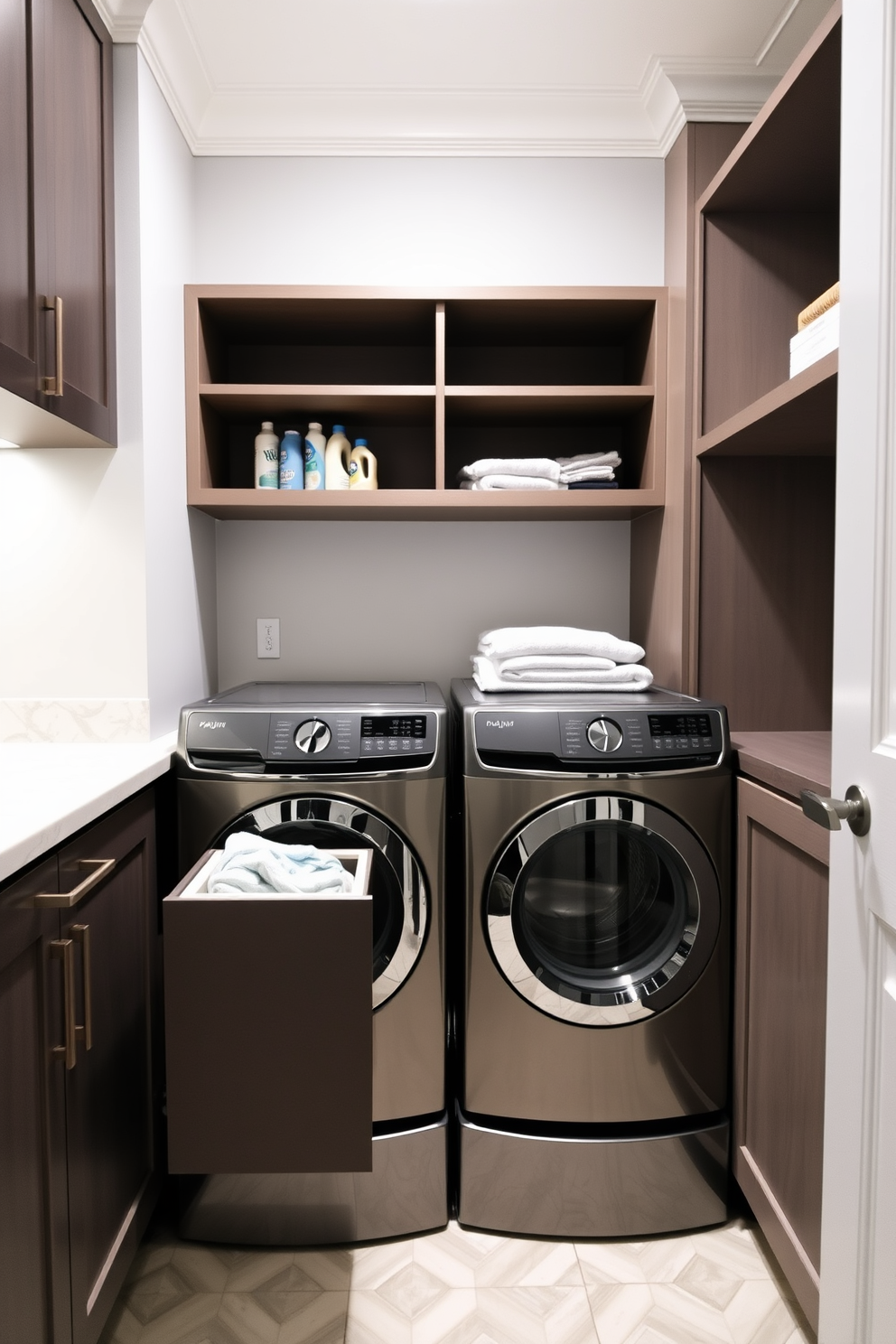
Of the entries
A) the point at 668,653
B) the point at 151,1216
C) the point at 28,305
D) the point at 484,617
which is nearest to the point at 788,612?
the point at 668,653

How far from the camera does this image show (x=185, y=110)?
6.50ft

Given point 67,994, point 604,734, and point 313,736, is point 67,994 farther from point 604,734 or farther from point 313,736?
point 604,734

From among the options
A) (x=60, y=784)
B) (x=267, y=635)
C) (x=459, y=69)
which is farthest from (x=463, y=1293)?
(x=459, y=69)

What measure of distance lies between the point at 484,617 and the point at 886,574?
143cm

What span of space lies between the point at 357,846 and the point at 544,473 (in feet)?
3.28

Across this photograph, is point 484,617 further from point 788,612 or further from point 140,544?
point 140,544

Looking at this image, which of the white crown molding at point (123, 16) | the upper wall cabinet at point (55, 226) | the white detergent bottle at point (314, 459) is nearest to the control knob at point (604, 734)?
the white detergent bottle at point (314, 459)

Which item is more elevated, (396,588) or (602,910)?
(396,588)

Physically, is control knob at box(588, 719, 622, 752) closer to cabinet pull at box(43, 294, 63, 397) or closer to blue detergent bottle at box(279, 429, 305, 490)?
blue detergent bottle at box(279, 429, 305, 490)

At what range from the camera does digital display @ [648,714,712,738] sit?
1634 millimetres

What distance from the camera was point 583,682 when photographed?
1849mm

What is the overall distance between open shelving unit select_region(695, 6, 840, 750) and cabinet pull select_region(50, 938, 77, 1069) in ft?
4.56

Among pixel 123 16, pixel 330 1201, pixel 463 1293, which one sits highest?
→ pixel 123 16

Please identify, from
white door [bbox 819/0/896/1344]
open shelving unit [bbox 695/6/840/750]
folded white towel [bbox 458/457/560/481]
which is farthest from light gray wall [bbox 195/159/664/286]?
white door [bbox 819/0/896/1344]
